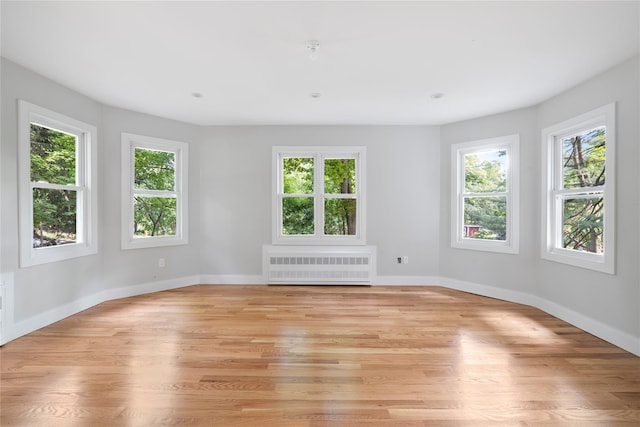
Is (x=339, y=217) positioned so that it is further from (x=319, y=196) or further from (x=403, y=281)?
(x=403, y=281)

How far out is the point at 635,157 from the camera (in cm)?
257

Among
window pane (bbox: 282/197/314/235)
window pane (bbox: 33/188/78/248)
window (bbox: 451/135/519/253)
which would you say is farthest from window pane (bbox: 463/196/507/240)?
window pane (bbox: 33/188/78/248)

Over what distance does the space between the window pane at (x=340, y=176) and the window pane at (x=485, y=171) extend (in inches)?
66.6

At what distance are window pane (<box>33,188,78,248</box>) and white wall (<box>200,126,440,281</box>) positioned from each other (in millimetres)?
1628

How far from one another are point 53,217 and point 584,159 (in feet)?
18.6

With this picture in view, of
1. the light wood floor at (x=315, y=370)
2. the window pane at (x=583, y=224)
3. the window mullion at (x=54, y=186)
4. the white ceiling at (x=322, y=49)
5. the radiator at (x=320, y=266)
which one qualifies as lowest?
the light wood floor at (x=315, y=370)

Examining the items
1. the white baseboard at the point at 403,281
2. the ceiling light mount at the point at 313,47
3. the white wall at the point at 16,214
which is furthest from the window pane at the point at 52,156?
the white baseboard at the point at 403,281

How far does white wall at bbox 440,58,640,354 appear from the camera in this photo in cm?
259

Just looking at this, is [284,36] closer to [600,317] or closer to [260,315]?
[260,315]

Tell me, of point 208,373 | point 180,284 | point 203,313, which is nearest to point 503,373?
point 208,373

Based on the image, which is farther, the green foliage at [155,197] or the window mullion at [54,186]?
the green foliage at [155,197]

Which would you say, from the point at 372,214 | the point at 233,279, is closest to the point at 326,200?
the point at 372,214

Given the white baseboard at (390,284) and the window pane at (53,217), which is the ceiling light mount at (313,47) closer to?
the window pane at (53,217)

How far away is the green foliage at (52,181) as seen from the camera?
3060 millimetres
